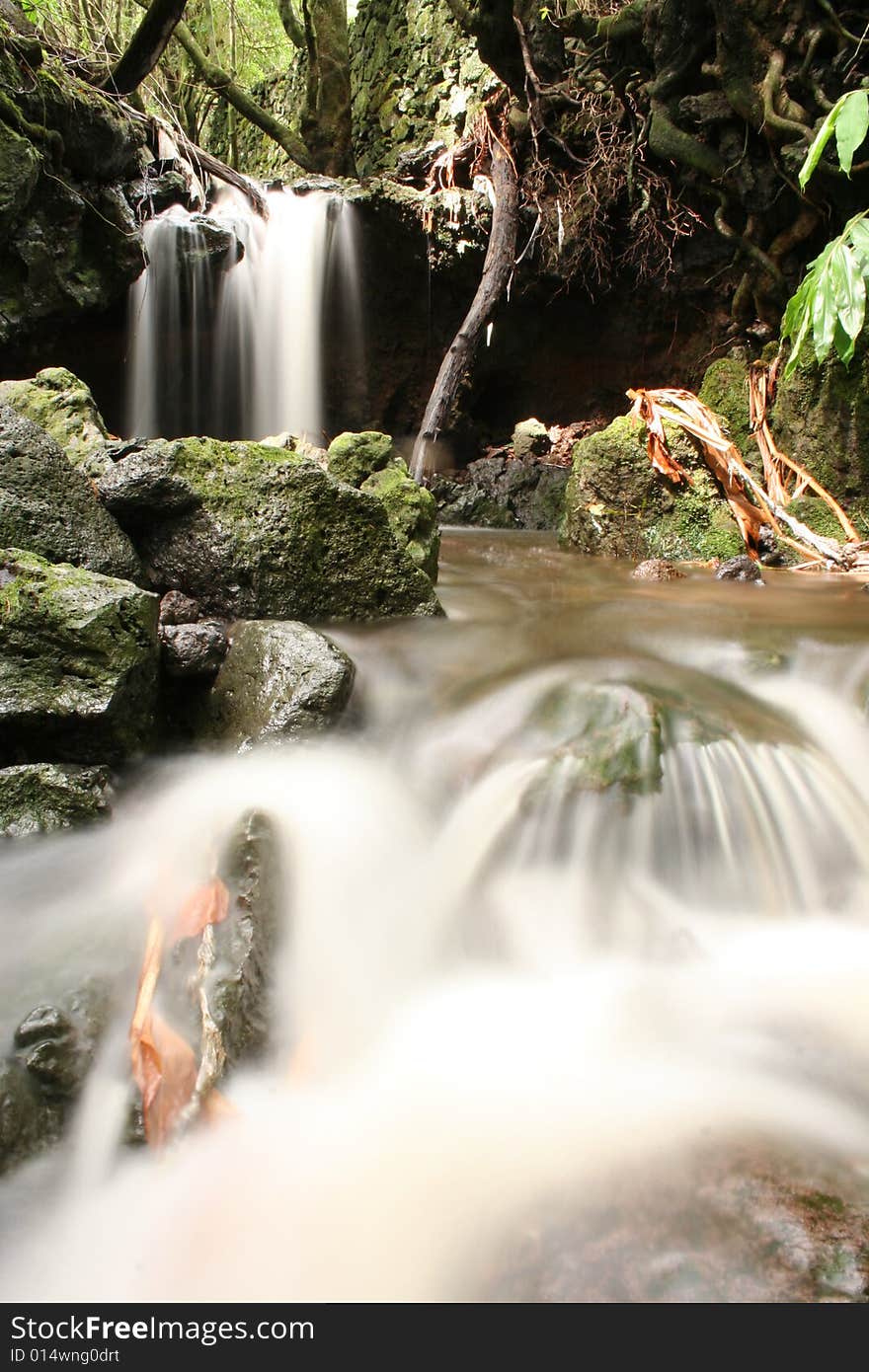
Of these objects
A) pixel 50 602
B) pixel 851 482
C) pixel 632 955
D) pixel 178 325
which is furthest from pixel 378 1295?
pixel 178 325

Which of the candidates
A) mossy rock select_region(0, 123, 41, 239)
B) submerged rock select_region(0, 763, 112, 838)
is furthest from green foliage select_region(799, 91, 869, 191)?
mossy rock select_region(0, 123, 41, 239)

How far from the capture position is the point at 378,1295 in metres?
1.43

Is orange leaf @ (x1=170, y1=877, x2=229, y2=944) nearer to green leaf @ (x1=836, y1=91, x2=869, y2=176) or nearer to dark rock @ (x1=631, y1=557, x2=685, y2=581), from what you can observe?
green leaf @ (x1=836, y1=91, x2=869, y2=176)

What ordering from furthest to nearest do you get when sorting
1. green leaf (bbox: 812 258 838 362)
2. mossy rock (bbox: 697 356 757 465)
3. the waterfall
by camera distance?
1. the waterfall
2. mossy rock (bbox: 697 356 757 465)
3. green leaf (bbox: 812 258 838 362)

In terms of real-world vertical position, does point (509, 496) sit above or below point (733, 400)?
below

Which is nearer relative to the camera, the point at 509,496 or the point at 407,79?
the point at 509,496

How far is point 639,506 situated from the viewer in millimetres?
6219

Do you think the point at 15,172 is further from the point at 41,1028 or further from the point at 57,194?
the point at 41,1028

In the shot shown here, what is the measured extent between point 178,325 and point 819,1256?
908 centimetres

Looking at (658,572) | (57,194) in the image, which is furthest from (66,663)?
(57,194)

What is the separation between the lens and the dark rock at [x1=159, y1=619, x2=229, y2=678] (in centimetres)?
299

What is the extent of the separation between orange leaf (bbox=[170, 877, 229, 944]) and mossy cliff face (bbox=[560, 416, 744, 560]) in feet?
15.3

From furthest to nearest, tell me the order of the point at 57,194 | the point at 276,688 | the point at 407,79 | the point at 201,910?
the point at 407,79, the point at 57,194, the point at 276,688, the point at 201,910

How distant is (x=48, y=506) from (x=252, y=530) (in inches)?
31.5
